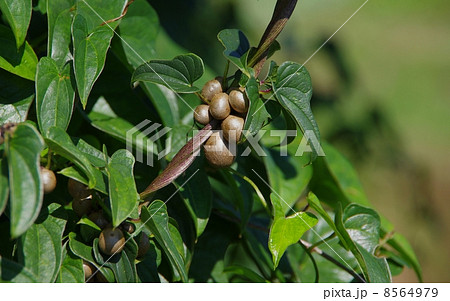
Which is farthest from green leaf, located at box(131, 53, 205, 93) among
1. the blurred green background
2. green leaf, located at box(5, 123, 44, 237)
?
the blurred green background

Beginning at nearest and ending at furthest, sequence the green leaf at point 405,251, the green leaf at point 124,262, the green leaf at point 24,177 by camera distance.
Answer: the green leaf at point 24,177
the green leaf at point 124,262
the green leaf at point 405,251

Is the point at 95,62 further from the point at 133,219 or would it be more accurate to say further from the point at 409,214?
the point at 409,214

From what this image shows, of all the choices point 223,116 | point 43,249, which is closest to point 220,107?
point 223,116

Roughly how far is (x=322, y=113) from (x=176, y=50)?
1631 mm

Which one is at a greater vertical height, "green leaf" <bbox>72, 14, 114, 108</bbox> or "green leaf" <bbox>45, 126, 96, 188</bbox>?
"green leaf" <bbox>72, 14, 114, 108</bbox>

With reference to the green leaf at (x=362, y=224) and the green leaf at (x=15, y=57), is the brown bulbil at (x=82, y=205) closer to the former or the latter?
the green leaf at (x=15, y=57)

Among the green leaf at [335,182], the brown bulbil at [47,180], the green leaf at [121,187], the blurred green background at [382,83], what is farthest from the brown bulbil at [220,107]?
the blurred green background at [382,83]

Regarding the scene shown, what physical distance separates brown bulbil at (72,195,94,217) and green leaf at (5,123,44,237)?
0.62 ft

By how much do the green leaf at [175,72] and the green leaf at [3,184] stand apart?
0.83 feet

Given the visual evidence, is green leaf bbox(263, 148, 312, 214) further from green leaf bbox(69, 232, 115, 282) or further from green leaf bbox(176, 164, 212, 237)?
green leaf bbox(69, 232, 115, 282)

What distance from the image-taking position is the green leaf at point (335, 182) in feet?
4.28

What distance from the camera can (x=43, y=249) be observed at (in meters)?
0.76

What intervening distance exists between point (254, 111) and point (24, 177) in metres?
0.34

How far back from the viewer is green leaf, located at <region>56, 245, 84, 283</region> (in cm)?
79
